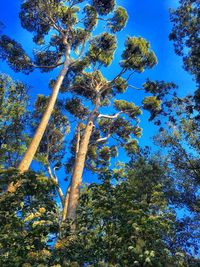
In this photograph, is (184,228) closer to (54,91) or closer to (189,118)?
(189,118)

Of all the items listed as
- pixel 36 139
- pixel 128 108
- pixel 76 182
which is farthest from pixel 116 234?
pixel 128 108

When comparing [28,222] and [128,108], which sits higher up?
[128,108]

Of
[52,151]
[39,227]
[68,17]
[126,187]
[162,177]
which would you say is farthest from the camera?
[52,151]

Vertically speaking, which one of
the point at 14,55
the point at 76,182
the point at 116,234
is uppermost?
the point at 14,55

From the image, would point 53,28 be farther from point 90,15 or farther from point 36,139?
point 36,139

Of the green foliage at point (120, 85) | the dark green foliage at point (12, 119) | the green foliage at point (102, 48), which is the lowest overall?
the dark green foliage at point (12, 119)

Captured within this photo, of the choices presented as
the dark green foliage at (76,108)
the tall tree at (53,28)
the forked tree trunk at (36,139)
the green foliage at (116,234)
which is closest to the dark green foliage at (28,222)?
the green foliage at (116,234)

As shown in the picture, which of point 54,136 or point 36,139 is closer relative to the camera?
point 36,139

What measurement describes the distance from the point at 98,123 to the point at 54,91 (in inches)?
409

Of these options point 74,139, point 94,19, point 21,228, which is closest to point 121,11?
point 94,19

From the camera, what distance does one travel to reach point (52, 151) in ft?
82.0

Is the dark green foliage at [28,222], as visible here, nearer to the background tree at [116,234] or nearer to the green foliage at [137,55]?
the background tree at [116,234]

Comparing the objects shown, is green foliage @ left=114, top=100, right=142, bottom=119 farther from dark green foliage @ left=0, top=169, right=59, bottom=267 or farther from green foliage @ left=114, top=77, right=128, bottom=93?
dark green foliage @ left=0, top=169, right=59, bottom=267

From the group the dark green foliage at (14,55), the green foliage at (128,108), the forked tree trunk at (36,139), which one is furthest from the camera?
the green foliage at (128,108)
